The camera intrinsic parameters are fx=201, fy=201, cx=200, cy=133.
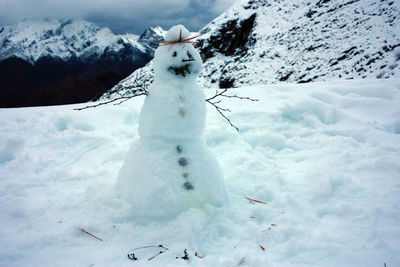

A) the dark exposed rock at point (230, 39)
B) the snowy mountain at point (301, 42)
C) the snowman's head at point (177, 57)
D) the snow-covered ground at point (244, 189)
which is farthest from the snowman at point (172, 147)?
the dark exposed rock at point (230, 39)

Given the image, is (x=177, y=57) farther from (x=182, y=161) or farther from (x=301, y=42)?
(x=301, y=42)

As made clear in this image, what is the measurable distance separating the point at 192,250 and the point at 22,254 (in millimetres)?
1142

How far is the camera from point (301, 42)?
16891 mm

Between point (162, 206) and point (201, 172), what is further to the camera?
point (201, 172)

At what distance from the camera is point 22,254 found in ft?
4.43

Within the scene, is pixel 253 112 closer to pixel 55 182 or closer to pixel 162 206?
pixel 162 206

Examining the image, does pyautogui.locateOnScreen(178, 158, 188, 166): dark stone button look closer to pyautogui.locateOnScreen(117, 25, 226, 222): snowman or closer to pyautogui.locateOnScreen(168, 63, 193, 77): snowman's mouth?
pyautogui.locateOnScreen(117, 25, 226, 222): snowman

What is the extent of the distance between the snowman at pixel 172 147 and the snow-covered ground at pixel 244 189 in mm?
131

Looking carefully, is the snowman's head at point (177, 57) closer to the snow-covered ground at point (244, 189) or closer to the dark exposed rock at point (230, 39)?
the snow-covered ground at point (244, 189)

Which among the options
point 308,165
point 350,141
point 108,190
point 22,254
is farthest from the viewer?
point 350,141

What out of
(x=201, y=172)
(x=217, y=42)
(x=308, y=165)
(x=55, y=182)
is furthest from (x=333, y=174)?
(x=217, y=42)

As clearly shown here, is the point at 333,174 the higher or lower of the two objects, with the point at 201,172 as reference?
lower

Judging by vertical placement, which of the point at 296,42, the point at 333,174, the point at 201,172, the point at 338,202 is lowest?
the point at 338,202

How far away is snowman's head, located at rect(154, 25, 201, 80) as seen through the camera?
1.67m
